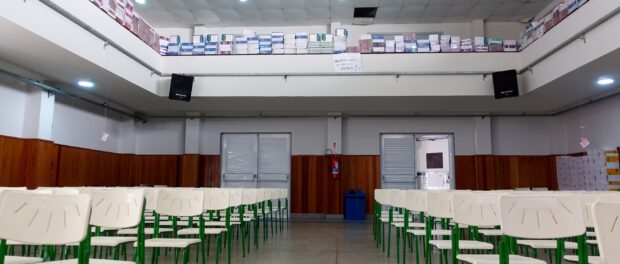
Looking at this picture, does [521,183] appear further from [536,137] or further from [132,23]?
[132,23]

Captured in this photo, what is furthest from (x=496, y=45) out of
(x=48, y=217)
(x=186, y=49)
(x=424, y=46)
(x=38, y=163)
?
(x=38, y=163)

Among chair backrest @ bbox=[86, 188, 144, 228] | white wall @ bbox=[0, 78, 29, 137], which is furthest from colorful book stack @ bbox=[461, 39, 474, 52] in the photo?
white wall @ bbox=[0, 78, 29, 137]

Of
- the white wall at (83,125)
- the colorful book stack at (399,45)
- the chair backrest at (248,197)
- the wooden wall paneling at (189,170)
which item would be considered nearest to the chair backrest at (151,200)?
the chair backrest at (248,197)

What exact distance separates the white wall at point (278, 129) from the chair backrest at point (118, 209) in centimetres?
945

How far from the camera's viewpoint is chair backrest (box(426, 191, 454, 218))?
3.66 meters

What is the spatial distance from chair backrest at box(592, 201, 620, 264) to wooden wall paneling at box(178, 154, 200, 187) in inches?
449

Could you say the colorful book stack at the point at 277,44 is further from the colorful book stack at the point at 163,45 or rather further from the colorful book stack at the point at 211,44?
the colorful book stack at the point at 163,45

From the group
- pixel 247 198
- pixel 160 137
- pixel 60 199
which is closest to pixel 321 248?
pixel 247 198

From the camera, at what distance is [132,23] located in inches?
324

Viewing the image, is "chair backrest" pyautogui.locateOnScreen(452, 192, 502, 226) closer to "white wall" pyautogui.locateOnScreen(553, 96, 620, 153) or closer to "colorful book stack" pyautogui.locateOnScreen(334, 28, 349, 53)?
"colorful book stack" pyautogui.locateOnScreen(334, 28, 349, 53)

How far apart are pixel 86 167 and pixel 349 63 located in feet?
22.0

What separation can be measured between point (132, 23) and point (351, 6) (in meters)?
5.16

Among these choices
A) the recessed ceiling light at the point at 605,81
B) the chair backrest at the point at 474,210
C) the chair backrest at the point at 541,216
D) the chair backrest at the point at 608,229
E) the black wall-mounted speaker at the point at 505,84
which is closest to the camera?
the chair backrest at the point at 608,229

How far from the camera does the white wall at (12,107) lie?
25.0 ft
